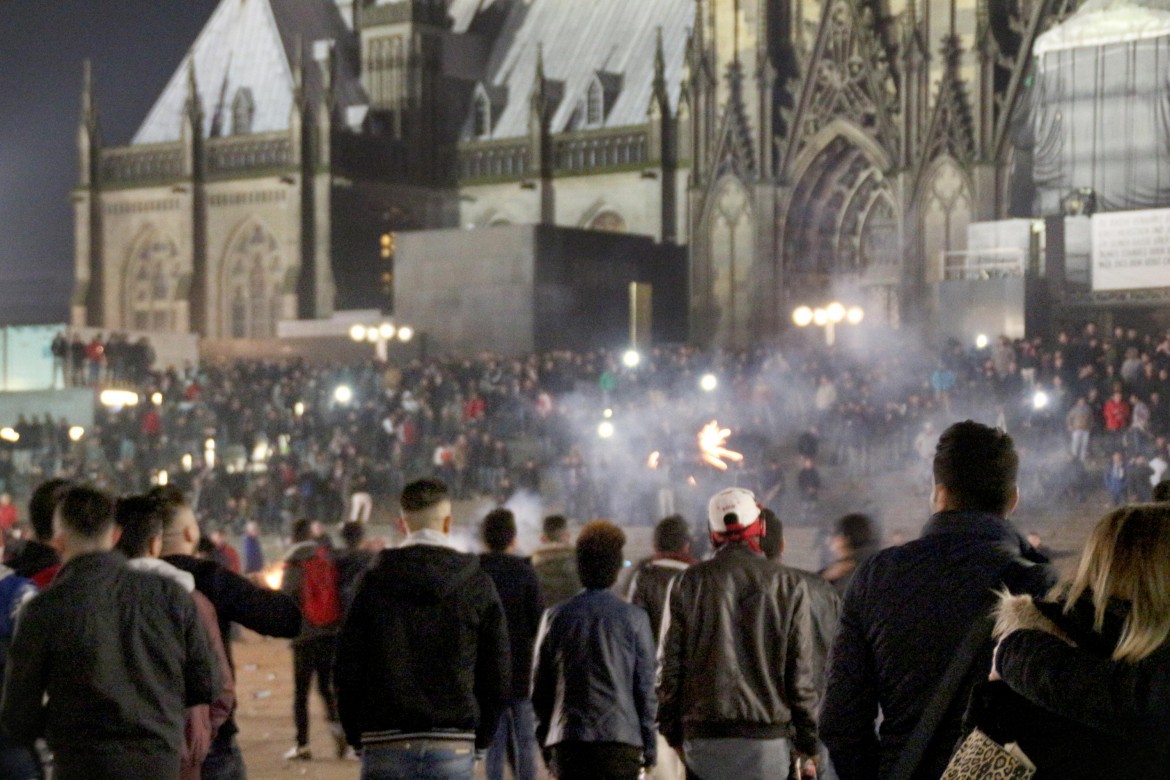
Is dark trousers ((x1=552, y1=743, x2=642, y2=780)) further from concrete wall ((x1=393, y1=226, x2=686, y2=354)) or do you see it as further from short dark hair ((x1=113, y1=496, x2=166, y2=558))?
concrete wall ((x1=393, y1=226, x2=686, y2=354))

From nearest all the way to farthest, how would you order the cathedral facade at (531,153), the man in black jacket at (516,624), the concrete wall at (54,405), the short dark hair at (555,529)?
the man in black jacket at (516,624) → the short dark hair at (555,529) → the concrete wall at (54,405) → the cathedral facade at (531,153)

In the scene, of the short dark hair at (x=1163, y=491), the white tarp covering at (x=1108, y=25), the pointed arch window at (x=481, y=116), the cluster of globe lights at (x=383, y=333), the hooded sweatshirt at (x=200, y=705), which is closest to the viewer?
the short dark hair at (x=1163, y=491)

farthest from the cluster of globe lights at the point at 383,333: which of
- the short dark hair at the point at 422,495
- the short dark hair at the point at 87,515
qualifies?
the short dark hair at the point at 87,515

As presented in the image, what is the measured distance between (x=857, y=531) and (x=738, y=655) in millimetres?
2273

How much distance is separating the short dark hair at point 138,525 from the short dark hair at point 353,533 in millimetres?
6408

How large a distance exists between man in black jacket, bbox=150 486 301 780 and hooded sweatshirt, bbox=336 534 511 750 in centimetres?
21

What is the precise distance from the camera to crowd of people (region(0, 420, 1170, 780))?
11.8 feet

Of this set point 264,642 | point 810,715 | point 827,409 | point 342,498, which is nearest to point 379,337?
point 342,498

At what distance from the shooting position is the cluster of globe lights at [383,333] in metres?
41.8

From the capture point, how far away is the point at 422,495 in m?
6.25

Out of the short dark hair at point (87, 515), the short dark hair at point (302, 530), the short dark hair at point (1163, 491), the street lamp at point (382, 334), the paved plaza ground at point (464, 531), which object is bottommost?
the paved plaza ground at point (464, 531)

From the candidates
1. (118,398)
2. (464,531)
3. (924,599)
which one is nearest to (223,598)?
(924,599)

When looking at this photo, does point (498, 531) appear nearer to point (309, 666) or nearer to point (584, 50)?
point (309, 666)

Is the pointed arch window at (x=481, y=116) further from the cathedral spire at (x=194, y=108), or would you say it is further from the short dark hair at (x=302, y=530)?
the short dark hair at (x=302, y=530)
